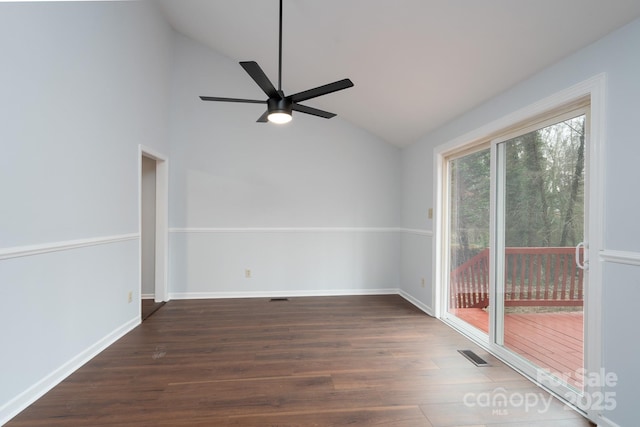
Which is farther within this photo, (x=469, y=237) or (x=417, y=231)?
(x=417, y=231)

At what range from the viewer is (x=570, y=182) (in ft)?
6.75

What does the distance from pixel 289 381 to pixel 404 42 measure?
276 centimetres

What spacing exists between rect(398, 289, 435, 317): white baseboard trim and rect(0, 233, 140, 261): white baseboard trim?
11.5 feet

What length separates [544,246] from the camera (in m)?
2.27

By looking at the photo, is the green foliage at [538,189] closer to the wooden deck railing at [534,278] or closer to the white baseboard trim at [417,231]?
the wooden deck railing at [534,278]

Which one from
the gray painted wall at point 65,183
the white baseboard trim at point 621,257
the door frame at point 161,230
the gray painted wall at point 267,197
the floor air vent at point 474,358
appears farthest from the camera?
the gray painted wall at point 267,197

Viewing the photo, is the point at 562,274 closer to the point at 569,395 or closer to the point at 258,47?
the point at 569,395

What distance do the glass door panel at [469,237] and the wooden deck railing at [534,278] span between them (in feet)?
0.04

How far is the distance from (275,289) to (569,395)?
3.45 m

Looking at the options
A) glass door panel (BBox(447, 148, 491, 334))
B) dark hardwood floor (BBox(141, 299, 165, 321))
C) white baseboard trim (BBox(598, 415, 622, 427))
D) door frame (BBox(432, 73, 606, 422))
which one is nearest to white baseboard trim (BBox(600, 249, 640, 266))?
door frame (BBox(432, 73, 606, 422))

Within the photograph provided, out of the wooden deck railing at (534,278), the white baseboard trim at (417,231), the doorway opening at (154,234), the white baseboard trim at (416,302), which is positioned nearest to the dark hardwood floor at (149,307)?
the doorway opening at (154,234)

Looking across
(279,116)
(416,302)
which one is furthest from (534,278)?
(279,116)

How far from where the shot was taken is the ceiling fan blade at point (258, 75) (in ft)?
6.14

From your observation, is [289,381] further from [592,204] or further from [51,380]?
[592,204]
